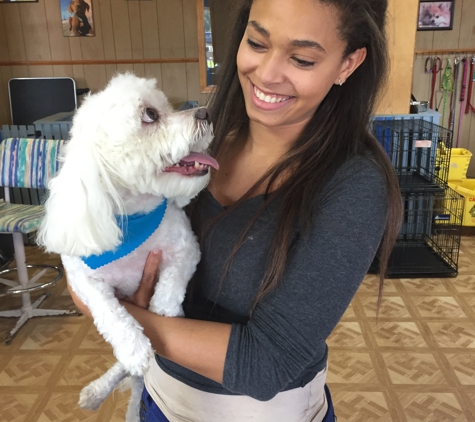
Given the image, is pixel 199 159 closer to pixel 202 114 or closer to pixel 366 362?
pixel 202 114

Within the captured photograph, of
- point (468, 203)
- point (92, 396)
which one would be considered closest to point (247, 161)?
point (92, 396)

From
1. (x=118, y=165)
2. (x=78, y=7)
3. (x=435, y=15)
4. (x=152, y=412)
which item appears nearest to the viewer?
(x=118, y=165)

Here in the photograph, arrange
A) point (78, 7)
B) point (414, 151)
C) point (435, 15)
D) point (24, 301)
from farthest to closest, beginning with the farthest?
point (78, 7)
point (435, 15)
point (414, 151)
point (24, 301)

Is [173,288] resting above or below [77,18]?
below

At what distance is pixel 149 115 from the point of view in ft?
2.95

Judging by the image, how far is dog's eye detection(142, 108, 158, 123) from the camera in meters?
0.89

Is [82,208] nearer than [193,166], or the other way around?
[82,208]

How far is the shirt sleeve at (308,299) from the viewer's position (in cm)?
75

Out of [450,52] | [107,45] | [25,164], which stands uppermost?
[107,45]

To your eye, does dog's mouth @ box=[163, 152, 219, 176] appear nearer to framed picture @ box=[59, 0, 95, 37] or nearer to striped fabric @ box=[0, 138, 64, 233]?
striped fabric @ box=[0, 138, 64, 233]

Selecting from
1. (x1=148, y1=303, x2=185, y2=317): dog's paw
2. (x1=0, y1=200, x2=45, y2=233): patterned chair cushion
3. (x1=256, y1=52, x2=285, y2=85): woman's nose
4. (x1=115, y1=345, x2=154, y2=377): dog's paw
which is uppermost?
(x1=256, y1=52, x2=285, y2=85): woman's nose

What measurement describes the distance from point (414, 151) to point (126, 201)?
100.0 inches

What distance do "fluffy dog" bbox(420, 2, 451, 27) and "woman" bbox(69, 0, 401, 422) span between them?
150 inches

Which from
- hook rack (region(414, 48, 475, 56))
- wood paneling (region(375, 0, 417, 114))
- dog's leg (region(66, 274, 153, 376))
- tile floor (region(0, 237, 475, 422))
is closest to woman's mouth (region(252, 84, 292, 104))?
dog's leg (region(66, 274, 153, 376))
